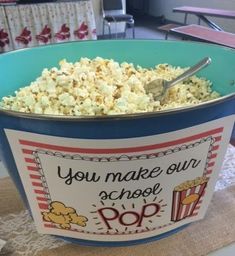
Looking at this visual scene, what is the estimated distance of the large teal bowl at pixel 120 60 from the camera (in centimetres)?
31

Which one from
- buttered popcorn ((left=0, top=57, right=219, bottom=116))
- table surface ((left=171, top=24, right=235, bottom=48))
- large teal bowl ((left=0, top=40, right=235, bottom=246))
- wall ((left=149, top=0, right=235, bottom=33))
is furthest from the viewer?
wall ((left=149, top=0, right=235, bottom=33))

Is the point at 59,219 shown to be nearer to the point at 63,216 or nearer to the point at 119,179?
the point at 63,216

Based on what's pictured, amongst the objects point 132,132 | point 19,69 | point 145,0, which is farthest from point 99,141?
point 145,0

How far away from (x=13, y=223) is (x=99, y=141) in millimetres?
253

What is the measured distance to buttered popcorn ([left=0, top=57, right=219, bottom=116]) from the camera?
406mm

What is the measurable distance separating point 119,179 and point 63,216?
102 millimetres

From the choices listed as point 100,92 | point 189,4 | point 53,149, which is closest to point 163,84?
point 100,92

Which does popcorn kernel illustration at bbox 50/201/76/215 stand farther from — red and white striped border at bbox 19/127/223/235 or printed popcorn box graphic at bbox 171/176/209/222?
printed popcorn box graphic at bbox 171/176/209/222

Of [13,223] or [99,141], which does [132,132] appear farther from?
[13,223]

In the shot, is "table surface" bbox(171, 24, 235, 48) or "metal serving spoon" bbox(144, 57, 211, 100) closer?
"metal serving spoon" bbox(144, 57, 211, 100)

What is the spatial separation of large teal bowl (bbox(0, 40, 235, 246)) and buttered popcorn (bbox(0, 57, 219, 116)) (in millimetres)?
41

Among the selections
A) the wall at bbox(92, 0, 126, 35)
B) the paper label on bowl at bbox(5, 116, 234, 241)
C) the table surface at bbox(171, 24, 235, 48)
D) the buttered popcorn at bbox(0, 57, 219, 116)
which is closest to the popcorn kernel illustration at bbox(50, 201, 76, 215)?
the paper label on bowl at bbox(5, 116, 234, 241)

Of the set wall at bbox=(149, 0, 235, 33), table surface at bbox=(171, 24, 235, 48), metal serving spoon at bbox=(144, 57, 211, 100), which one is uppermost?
metal serving spoon at bbox=(144, 57, 211, 100)

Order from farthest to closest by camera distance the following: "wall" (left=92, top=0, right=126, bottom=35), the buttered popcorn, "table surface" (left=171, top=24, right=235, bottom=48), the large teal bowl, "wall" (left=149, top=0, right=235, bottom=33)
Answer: "wall" (left=149, top=0, right=235, bottom=33)
"wall" (left=92, top=0, right=126, bottom=35)
"table surface" (left=171, top=24, right=235, bottom=48)
the buttered popcorn
the large teal bowl
